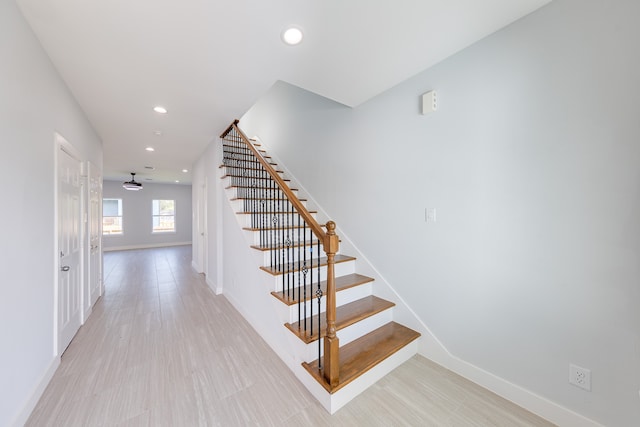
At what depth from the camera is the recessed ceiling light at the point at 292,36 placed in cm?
161

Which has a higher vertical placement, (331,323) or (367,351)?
(331,323)

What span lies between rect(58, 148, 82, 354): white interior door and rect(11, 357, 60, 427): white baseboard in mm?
231

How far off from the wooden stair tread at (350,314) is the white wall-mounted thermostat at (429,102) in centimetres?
189

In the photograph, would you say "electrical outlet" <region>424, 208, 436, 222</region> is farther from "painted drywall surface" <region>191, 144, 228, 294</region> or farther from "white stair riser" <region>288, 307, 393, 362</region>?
"painted drywall surface" <region>191, 144, 228, 294</region>

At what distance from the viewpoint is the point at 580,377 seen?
138 cm

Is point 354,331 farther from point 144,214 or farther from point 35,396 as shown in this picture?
point 144,214

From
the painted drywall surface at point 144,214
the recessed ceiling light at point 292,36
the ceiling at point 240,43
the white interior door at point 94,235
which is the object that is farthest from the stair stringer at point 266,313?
the painted drywall surface at point 144,214

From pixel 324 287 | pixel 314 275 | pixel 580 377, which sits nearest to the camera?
pixel 580 377

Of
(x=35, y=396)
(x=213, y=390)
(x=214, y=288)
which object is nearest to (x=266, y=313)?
(x=213, y=390)

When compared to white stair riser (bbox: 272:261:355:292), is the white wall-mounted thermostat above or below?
above

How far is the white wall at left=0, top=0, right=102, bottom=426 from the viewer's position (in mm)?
1334

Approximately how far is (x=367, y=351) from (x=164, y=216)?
34.4 feet

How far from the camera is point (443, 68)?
6.45ft

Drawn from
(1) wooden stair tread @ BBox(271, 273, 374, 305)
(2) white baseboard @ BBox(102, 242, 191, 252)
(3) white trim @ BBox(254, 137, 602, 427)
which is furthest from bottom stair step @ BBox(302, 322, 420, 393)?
(2) white baseboard @ BBox(102, 242, 191, 252)
